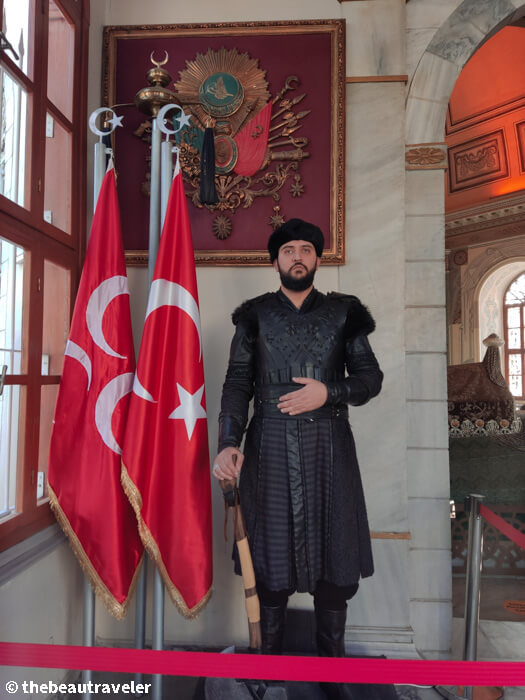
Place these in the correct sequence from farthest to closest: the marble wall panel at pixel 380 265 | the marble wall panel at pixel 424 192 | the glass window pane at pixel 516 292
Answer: the glass window pane at pixel 516 292, the marble wall panel at pixel 424 192, the marble wall panel at pixel 380 265

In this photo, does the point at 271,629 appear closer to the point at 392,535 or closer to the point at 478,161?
the point at 392,535

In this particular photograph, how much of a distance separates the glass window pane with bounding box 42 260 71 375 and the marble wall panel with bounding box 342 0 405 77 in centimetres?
181

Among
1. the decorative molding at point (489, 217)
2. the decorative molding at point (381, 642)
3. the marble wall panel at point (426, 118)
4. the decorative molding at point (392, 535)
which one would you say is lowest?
the decorative molding at point (381, 642)

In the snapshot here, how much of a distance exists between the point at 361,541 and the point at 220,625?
1099 millimetres

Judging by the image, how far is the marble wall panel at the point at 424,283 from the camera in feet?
9.42

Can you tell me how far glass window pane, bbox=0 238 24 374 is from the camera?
193 cm

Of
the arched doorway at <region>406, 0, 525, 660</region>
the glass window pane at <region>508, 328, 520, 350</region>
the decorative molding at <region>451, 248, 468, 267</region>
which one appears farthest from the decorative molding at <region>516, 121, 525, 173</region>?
the arched doorway at <region>406, 0, 525, 660</region>

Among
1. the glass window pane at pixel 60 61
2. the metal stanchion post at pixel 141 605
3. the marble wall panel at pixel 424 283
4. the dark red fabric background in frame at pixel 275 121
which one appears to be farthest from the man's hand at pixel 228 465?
the glass window pane at pixel 60 61

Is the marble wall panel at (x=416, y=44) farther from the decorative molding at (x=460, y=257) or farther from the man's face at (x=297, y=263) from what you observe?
the decorative molding at (x=460, y=257)

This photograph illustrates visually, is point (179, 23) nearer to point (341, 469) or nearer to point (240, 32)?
point (240, 32)

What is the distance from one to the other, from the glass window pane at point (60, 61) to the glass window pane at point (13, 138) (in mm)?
327

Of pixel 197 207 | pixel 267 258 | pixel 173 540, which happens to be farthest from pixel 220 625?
pixel 197 207

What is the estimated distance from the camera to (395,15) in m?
2.73

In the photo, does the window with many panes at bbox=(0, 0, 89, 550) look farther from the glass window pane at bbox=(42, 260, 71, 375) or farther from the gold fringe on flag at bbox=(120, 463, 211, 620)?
the gold fringe on flag at bbox=(120, 463, 211, 620)
